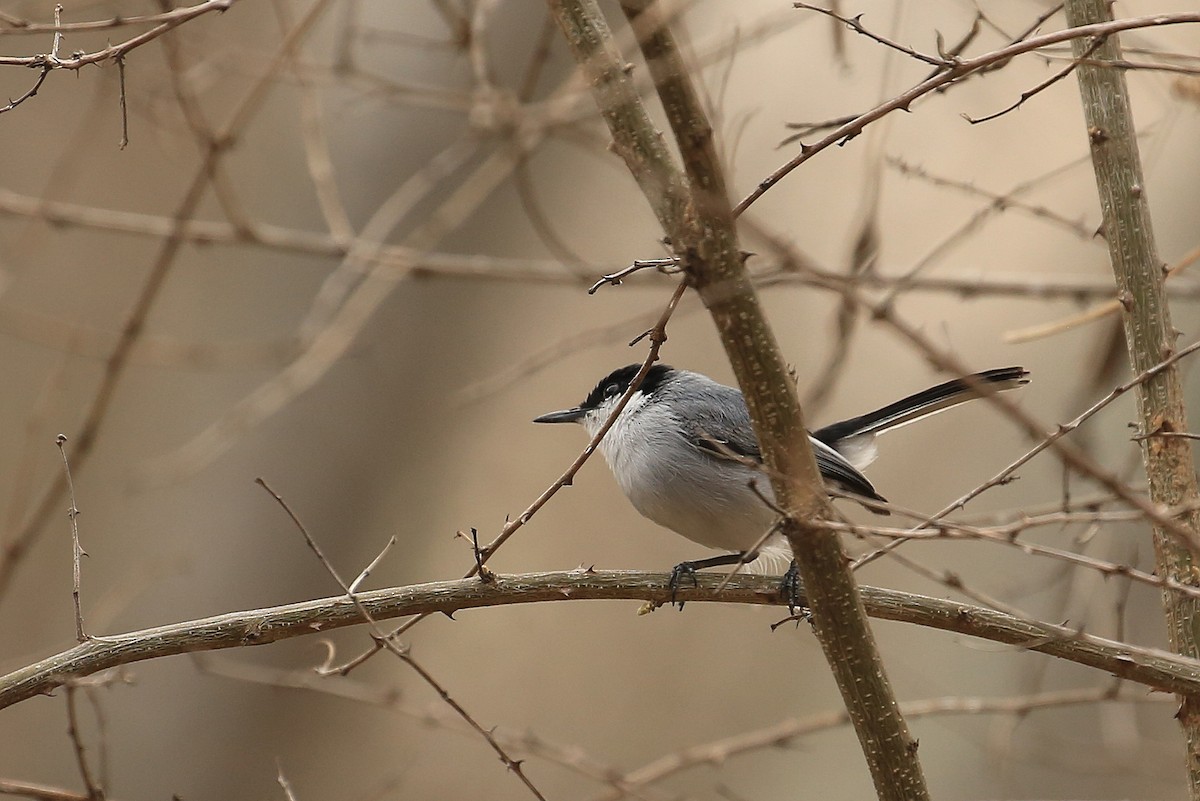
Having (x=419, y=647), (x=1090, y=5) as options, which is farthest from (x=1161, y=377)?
(x=419, y=647)

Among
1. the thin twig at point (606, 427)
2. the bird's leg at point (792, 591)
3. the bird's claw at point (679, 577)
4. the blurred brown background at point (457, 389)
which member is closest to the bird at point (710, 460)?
the bird's claw at point (679, 577)

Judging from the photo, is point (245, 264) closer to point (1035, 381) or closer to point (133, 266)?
point (133, 266)

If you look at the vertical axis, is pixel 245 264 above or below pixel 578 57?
above

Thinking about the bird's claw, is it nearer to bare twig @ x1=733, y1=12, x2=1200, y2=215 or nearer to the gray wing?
the gray wing

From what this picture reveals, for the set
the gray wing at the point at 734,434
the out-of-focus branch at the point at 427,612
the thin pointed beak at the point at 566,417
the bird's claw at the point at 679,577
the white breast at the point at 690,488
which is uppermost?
the thin pointed beak at the point at 566,417

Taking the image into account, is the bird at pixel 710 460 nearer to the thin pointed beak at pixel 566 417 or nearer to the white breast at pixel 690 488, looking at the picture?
the white breast at pixel 690 488

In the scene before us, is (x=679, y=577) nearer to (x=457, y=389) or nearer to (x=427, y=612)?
(x=427, y=612)

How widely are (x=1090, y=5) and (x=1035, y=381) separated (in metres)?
4.00

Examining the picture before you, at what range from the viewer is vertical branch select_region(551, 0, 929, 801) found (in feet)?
5.23

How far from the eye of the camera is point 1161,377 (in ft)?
7.99

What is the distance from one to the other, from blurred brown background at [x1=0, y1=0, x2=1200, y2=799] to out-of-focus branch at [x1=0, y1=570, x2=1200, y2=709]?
2002mm

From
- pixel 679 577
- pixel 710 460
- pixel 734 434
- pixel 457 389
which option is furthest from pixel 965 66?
pixel 457 389

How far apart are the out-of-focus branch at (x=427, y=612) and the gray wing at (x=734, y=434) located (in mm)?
1072

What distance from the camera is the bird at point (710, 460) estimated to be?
3486 mm
